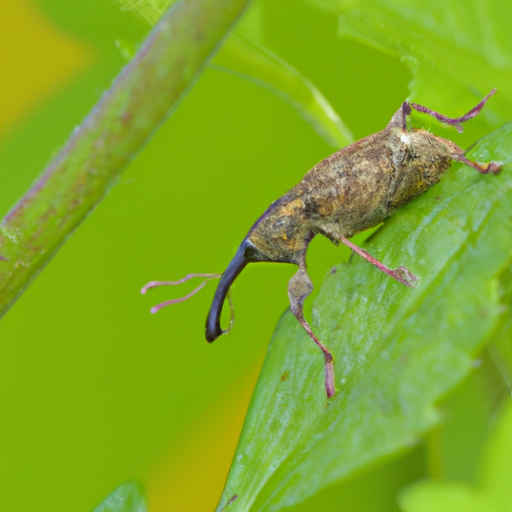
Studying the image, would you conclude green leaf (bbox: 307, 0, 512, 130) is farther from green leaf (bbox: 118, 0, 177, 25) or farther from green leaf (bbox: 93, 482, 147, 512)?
green leaf (bbox: 93, 482, 147, 512)

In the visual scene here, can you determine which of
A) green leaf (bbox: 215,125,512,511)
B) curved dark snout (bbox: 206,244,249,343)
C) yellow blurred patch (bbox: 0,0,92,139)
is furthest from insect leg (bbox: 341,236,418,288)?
yellow blurred patch (bbox: 0,0,92,139)

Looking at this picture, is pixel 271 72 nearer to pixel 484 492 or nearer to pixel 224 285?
pixel 224 285

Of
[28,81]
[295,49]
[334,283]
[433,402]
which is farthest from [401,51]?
[28,81]

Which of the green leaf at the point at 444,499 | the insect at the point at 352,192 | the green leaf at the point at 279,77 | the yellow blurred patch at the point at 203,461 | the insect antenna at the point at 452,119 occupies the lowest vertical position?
the yellow blurred patch at the point at 203,461

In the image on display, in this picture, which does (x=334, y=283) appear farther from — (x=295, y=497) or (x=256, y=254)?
(x=295, y=497)

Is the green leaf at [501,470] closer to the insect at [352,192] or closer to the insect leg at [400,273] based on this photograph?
the insect leg at [400,273]

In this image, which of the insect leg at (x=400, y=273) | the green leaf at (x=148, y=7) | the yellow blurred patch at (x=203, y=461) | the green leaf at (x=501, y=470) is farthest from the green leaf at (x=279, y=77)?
the yellow blurred patch at (x=203, y=461)
